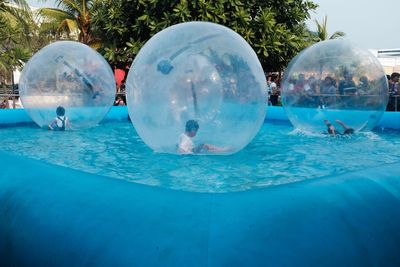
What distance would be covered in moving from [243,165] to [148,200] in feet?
8.44

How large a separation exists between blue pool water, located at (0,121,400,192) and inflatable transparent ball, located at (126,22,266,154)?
0.37 metres

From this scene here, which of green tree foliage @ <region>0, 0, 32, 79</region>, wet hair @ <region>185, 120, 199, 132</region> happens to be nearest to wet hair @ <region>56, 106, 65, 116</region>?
wet hair @ <region>185, 120, 199, 132</region>

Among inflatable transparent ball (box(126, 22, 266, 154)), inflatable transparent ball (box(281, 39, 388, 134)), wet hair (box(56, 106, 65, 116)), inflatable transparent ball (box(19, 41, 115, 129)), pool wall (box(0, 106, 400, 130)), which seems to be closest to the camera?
inflatable transparent ball (box(126, 22, 266, 154))

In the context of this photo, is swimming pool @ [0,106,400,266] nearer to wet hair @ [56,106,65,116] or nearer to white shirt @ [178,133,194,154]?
white shirt @ [178,133,194,154]

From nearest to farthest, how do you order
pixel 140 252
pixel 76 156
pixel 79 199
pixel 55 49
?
pixel 140 252
pixel 79 199
pixel 76 156
pixel 55 49

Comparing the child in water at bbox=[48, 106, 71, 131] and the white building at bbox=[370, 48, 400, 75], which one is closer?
the child in water at bbox=[48, 106, 71, 131]

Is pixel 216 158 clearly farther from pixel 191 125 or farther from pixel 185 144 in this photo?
pixel 191 125

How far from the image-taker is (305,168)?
4.75 meters

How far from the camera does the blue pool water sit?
427 cm

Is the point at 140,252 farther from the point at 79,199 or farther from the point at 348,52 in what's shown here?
the point at 348,52

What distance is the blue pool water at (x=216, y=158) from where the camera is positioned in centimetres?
427

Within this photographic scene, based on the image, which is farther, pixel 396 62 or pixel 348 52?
pixel 396 62

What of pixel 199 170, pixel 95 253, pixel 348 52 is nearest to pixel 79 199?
pixel 95 253

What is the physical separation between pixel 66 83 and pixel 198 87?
12.1ft
